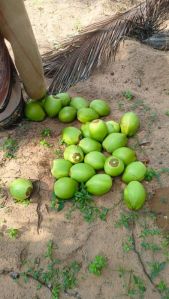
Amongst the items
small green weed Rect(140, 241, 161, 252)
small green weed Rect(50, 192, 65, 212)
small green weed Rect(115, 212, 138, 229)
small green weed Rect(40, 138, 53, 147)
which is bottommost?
small green weed Rect(140, 241, 161, 252)

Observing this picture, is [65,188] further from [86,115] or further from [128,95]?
[128,95]

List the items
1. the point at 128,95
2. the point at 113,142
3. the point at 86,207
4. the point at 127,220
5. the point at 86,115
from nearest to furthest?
the point at 127,220, the point at 86,207, the point at 113,142, the point at 86,115, the point at 128,95

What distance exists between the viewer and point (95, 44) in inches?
186

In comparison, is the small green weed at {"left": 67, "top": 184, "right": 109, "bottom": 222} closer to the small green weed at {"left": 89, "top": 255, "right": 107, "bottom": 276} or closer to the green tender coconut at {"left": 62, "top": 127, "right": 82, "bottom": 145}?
the small green weed at {"left": 89, "top": 255, "right": 107, "bottom": 276}

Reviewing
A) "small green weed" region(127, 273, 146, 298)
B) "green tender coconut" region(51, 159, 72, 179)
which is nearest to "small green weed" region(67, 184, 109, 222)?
"green tender coconut" region(51, 159, 72, 179)

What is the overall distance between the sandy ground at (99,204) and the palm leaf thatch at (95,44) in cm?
13

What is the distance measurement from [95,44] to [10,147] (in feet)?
5.24

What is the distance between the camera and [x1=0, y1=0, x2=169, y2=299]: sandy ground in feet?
10.2

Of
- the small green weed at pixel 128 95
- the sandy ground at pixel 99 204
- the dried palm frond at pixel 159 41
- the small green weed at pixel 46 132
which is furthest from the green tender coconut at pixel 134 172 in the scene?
the dried palm frond at pixel 159 41

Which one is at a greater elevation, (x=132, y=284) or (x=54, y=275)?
(x=54, y=275)

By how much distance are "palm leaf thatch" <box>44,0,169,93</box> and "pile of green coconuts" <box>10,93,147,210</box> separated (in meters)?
0.47

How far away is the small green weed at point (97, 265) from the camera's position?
3.11 metres

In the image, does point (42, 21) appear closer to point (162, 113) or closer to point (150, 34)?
point (150, 34)

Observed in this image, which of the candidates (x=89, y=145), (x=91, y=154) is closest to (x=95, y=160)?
(x=91, y=154)
